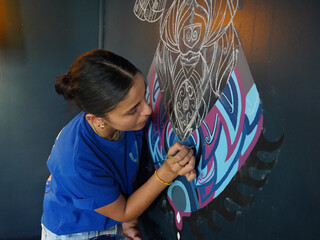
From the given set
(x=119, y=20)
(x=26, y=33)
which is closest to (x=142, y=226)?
(x=119, y=20)

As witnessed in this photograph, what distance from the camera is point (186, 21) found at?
789 mm

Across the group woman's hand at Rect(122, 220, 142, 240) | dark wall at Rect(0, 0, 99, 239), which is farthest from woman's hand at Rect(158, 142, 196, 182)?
dark wall at Rect(0, 0, 99, 239)

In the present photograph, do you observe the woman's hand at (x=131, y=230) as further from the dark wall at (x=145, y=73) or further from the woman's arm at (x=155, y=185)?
the woman's arm at (x=155, y=185)

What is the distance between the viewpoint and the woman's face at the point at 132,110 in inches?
30.2

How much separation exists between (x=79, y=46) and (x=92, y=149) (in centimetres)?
106

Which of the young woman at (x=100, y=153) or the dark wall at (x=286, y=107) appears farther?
the young woman at (x=100, y=153)

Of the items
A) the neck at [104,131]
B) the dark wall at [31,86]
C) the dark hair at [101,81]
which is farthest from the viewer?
the dark wall at [31,86]

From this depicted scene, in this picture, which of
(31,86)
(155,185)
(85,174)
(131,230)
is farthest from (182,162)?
(31,86)

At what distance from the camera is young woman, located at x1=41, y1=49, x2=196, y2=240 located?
2.51 ft

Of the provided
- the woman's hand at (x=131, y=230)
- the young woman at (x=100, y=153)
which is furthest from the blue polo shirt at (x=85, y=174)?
the woman's hand at (x=131, y=230)

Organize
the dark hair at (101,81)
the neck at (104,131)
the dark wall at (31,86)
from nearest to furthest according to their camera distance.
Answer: the dark hair at (101,81), the neck at (104,131), the dark wall at (31,86)

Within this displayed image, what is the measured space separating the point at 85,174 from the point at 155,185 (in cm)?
20

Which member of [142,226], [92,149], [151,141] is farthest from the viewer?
[142,226]

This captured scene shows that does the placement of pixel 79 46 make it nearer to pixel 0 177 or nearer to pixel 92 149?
pixel 0 177
